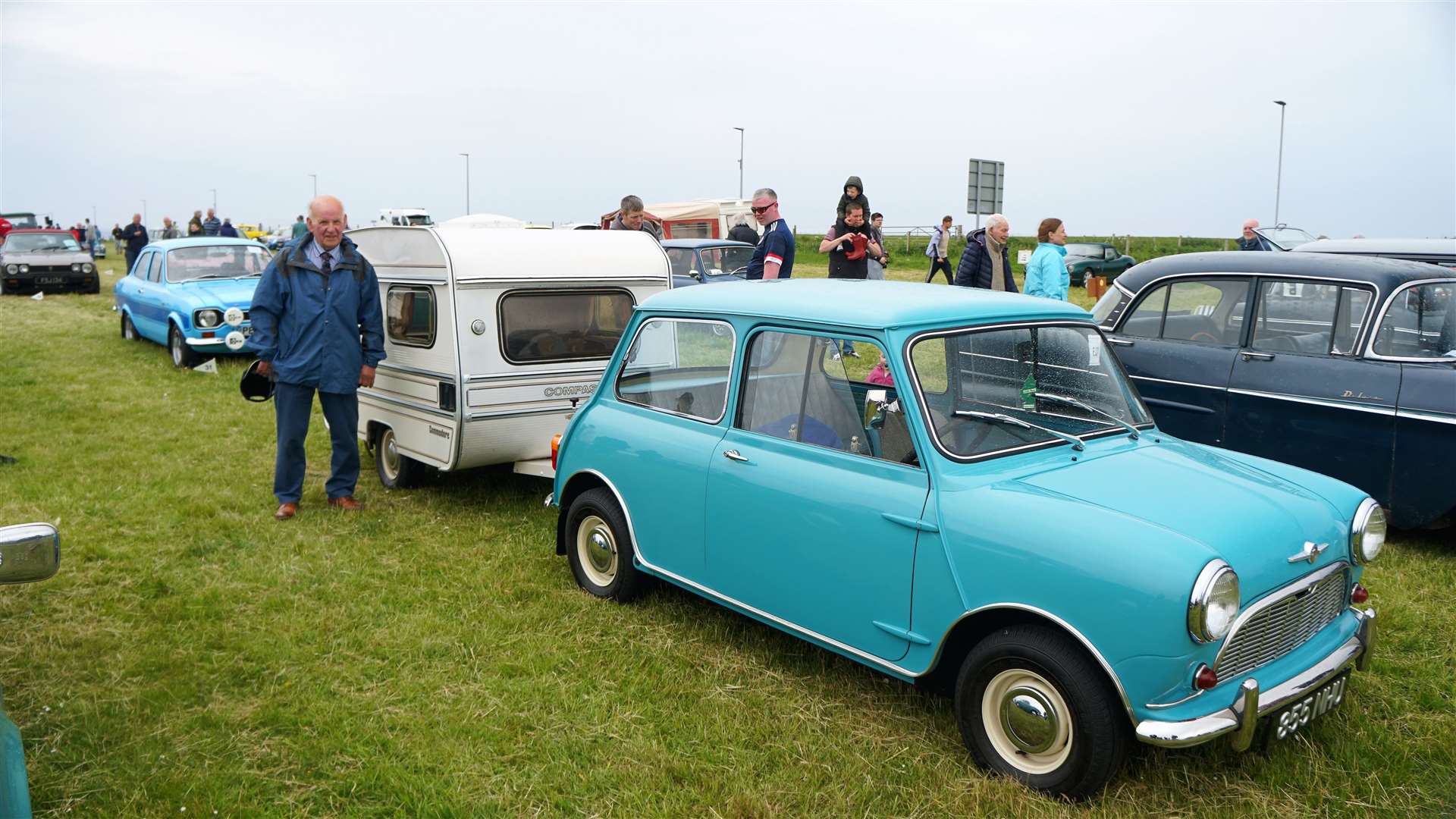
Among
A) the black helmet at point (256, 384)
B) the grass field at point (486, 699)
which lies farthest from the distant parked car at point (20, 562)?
the black helmet at point (256, 384)

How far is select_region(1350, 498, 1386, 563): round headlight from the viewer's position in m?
3.68

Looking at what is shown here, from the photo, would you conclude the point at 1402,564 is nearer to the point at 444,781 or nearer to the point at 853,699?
the point at 853,699

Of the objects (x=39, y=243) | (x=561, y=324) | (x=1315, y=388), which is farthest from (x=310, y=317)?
(x=39, y=243)

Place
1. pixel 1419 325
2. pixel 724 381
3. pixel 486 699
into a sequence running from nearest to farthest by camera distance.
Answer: pixel 486 699 → pixel 724 381 → pixel 1419 325

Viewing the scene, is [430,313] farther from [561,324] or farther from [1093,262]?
[1093,262]

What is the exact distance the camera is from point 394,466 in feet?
24.6

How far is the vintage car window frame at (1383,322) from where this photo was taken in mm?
5781

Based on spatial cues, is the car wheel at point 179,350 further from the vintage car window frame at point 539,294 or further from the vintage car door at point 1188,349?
the vintage car door at point 1188,349

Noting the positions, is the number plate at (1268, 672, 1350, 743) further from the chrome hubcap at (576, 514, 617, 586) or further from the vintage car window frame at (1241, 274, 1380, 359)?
the vintage car window frame at (1241, 274, 1380, 359)

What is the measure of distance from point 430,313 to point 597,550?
7.47 ft

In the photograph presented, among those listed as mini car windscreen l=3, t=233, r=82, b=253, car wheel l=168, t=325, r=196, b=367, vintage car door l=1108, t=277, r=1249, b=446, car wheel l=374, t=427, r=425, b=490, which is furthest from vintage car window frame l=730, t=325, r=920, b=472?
mini car windscreen l=3, t=233, r=82, b=253

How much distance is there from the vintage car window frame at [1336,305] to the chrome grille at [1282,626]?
2879 mm

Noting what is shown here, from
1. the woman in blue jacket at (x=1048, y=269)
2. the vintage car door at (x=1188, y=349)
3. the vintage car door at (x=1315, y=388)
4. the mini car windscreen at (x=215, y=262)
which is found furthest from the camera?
the mini car windscreen at (x=215, y=262)

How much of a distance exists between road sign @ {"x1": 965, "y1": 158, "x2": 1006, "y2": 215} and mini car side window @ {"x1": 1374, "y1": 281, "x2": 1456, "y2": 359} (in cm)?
1078
